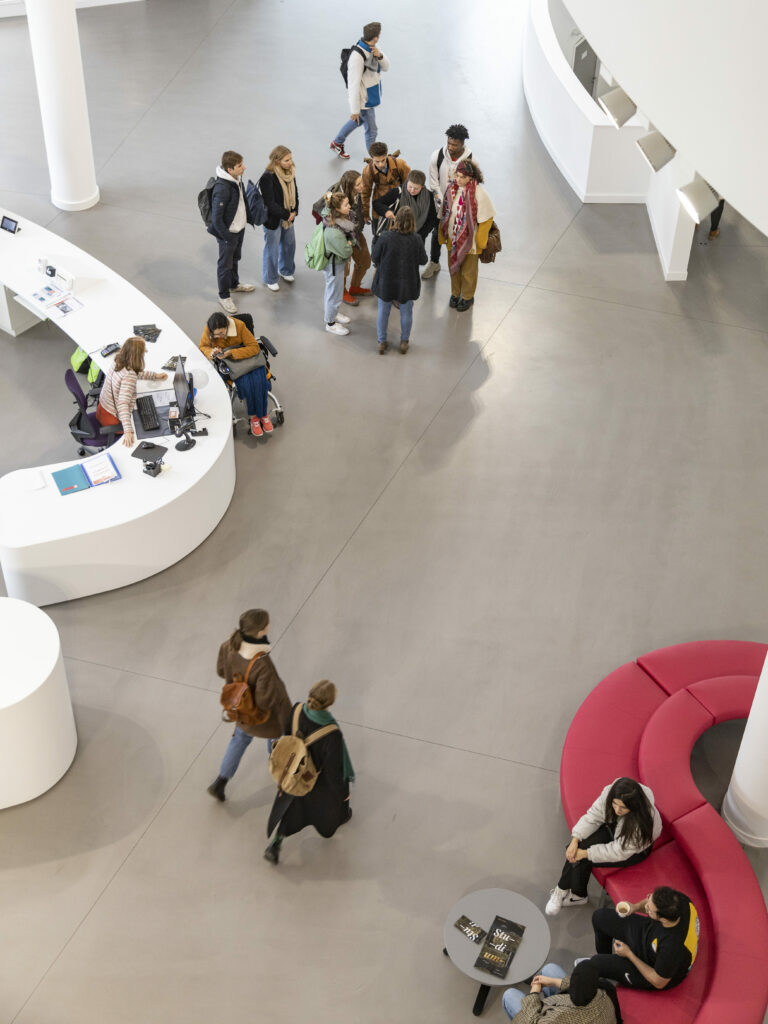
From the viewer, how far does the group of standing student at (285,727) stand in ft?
19.0

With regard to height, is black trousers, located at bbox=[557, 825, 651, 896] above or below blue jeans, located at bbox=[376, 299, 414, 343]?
below

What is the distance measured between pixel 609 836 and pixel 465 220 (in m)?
5.43

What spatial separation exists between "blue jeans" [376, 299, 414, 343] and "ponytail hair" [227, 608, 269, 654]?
14.1 ft

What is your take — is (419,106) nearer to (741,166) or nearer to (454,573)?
(454,573)

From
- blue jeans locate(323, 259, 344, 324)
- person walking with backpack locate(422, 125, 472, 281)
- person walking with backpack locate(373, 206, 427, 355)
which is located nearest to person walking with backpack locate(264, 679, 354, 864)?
person walking with backpack locate(373, 206, 427, 355)

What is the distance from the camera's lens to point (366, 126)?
12062 mm

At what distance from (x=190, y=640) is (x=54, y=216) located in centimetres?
561

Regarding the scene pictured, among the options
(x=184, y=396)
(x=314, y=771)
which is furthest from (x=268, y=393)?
(x=314, y=771)

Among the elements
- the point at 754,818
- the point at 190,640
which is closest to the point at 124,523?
the point at 190,640

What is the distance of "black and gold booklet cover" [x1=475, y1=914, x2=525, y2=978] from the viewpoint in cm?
547

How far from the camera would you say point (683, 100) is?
4.73 meters

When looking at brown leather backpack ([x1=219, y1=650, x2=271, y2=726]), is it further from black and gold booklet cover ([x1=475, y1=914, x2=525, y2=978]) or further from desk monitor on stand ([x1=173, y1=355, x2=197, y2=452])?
desk monitor on stand ([x1=173, y1=355, x2=197, y2=452])

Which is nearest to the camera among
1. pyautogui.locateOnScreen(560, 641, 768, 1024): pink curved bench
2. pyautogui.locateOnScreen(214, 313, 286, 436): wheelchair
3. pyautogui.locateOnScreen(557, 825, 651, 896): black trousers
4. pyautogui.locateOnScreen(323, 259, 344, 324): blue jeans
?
pyautogui.locateOnScreen(560, 641, 768, 1024): pink curved bench

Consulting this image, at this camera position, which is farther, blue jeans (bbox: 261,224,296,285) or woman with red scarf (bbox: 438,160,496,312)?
blue jeans (bbox: 261,224,296,285)
